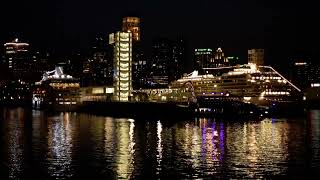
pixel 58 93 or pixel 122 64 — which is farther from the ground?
pixel 122 64

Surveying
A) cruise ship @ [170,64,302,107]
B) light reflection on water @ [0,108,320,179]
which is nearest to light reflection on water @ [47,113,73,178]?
light reflection on water @ [0,108,320,179]

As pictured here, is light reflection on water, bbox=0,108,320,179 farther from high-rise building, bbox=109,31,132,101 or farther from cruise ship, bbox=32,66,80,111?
cruise ship, bbox=32,66,80,111

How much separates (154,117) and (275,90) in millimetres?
48063

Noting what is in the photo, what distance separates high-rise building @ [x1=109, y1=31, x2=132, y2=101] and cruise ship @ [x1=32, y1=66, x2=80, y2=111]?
14746 mm

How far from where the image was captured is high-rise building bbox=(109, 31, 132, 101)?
137 metres

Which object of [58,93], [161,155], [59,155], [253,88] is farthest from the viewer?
[58,93]

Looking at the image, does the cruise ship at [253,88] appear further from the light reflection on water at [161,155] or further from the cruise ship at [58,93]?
the light reflection on water at [161,155]

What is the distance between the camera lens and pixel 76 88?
16900 centimetres

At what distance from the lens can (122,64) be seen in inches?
5433

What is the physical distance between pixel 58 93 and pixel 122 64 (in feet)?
96.4

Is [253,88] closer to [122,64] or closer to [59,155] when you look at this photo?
[122,64]

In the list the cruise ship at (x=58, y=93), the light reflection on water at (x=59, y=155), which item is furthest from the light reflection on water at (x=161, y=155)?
the cruise ship at (x=58, y=93)

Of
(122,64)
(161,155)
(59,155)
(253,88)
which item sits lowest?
(161,155)

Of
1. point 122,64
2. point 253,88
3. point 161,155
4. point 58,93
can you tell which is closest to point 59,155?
point 161,155
